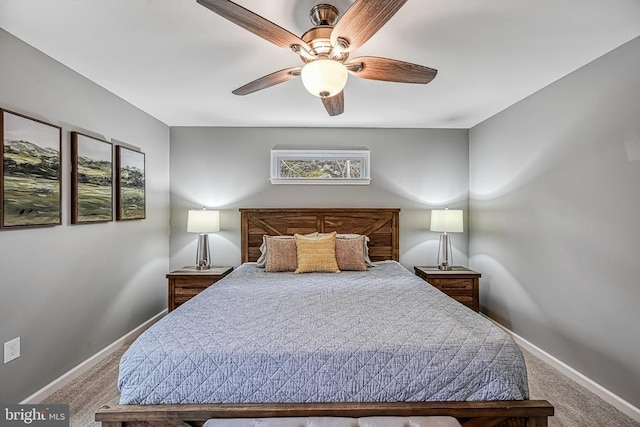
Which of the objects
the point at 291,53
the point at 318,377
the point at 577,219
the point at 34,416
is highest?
the point at 291,53

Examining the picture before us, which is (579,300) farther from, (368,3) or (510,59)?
(368,3)

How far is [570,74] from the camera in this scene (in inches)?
101

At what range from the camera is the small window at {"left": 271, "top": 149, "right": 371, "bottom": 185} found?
13.6ft

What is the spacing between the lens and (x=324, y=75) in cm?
166

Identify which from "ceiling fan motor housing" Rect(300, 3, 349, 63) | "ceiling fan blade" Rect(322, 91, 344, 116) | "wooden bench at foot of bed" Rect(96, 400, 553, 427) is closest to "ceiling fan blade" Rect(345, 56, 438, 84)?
"ceiling fan motor housing" Rect(300, 3, 349, 63)

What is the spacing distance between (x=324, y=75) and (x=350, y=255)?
212 cm

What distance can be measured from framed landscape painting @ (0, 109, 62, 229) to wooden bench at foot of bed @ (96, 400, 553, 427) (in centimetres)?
139

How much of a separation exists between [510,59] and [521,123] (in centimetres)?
106

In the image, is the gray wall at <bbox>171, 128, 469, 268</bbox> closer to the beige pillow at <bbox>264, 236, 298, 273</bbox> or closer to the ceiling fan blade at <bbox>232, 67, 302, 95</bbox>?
the beige pillow at <bbox>264, 236, 298, 273</bbox>

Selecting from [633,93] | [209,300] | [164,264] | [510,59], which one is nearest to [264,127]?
[164,264]

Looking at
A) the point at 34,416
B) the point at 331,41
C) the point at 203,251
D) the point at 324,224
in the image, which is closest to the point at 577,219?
the point at 331,41

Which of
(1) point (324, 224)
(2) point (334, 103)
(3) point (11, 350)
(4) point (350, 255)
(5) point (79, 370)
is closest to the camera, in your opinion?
(3) point (11, 350)

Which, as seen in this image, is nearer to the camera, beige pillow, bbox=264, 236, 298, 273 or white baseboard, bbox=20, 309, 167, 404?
white baseboard, bbox=20, 309, 167, 404

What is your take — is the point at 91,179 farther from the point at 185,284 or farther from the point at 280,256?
the point at 280,256
